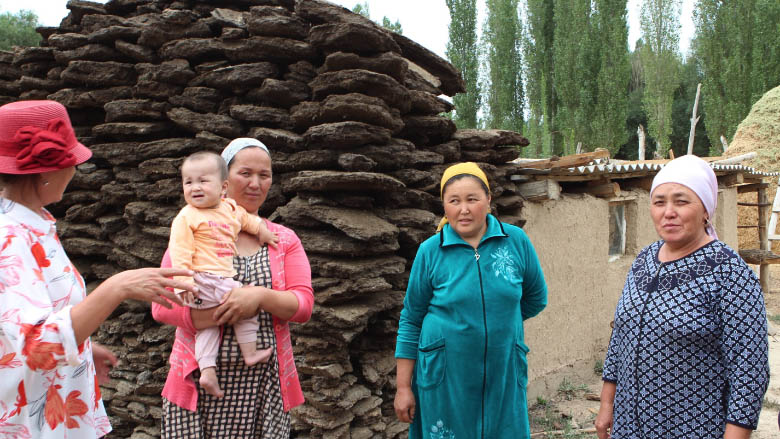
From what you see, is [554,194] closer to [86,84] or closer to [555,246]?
[555,246]

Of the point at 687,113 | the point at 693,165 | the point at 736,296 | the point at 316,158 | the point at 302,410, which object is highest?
the point at 687,113

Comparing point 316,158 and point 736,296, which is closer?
point 736,296

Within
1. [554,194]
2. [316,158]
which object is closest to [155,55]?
[316,158]

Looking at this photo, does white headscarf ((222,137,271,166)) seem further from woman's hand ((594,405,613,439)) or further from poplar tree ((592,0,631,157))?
poplar tree ((592,0,631,157))

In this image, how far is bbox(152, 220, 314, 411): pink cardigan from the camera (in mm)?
2002

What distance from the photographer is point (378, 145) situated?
3926 millimetres

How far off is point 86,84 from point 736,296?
5.00 m

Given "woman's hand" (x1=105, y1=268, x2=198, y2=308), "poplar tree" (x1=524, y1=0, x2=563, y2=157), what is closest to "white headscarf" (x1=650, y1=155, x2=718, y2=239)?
"woman's hand" (x1=105, y1=268, x2=198, y2=308)

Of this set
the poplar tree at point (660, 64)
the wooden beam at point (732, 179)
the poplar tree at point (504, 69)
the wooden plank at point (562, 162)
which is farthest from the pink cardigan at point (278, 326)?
the poplar tree at point (660, 64)

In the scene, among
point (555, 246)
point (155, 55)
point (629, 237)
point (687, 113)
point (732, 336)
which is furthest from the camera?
point (687, 113)

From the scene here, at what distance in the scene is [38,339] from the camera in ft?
4.64

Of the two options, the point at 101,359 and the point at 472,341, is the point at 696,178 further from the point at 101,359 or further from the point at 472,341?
the point at 101,359

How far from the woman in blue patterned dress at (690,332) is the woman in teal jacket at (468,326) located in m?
0.45

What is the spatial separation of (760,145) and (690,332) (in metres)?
16.2
